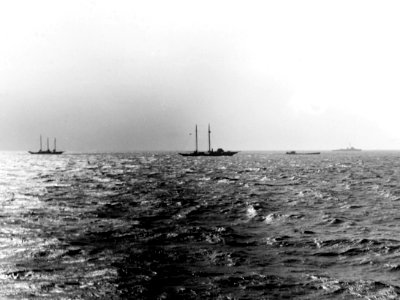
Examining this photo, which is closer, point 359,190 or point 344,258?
point 344,258

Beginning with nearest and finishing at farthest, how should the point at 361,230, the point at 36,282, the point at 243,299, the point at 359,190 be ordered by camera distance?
1. the point at 243,299
2. the point at 36,282
3. the point at 361,230
4. the point at 359,190

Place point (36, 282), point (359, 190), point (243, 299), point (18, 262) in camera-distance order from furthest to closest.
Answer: point (359, 190)
point (18, 262)
point (36, 282)
point (243, 299)

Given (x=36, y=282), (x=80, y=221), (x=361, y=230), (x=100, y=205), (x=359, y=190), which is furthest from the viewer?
(x=359, y=190)

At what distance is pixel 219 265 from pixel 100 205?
57.4 ft

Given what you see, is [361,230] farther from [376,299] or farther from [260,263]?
[376,299]

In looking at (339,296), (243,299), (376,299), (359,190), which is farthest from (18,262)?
(359,190)

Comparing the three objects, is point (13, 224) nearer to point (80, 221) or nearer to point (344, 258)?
point (80, 221)

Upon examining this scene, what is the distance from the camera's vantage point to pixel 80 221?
885 inches

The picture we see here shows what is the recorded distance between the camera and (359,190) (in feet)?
134

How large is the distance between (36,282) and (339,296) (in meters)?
8.56

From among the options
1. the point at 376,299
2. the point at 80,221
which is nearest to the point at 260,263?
the point at 376,299

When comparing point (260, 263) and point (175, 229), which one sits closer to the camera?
point (260, 263)

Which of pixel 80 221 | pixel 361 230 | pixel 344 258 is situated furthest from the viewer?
pixel 80 221

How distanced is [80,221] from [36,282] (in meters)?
11.0
